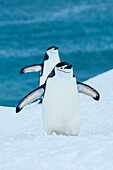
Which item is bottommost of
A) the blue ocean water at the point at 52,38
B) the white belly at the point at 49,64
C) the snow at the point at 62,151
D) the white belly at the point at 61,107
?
the snow at the point at 62,151

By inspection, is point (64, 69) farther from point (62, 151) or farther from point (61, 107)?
point (62, 151)

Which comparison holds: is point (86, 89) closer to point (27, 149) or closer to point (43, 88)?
point (43, 88)

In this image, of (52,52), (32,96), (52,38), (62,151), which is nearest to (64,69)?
(32,96)

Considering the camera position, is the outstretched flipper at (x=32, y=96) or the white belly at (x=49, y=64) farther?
the white belly at (x=49, y=64)

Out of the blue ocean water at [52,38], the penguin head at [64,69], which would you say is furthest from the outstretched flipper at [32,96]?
the blue ocean water at [52,38]

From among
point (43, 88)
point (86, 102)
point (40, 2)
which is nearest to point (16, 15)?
point (40, 2)

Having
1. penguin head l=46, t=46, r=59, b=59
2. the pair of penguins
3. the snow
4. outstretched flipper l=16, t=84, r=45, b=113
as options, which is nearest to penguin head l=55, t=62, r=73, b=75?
the pair of penguins

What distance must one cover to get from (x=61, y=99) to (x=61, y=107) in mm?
81

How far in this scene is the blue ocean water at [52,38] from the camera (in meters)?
11.1

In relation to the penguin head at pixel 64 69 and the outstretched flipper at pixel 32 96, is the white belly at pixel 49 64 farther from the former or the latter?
the penguin head at pixel 64 69

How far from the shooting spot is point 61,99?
387 centimetres

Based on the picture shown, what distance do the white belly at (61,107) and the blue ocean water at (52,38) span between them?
17.7ft

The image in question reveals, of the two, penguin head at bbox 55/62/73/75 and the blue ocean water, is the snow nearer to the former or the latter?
penguin head at bbox 55/62/73/75

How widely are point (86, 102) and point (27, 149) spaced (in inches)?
85.9
